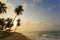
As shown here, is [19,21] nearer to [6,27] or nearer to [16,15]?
[16,15]

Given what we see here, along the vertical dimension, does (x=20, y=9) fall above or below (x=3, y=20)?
above

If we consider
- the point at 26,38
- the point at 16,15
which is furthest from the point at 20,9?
the point at 26,38

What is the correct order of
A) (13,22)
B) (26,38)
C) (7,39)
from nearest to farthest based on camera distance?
(7,39)
(26,38)
(13,22)

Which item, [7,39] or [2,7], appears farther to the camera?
[2,7]

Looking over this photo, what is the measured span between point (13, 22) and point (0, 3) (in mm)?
6086

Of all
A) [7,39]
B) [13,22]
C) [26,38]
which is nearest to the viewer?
[7,39]

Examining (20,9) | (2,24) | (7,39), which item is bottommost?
(7,39)

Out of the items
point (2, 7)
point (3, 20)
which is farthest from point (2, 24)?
point (2, 7)

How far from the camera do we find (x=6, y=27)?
147ft

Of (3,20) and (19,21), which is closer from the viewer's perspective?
(3,20)

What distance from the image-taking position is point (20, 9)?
47594 mm

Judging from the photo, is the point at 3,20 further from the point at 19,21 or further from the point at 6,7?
the point at 19,21

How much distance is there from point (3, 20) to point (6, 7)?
3.01 m

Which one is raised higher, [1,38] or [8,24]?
[8,24]
